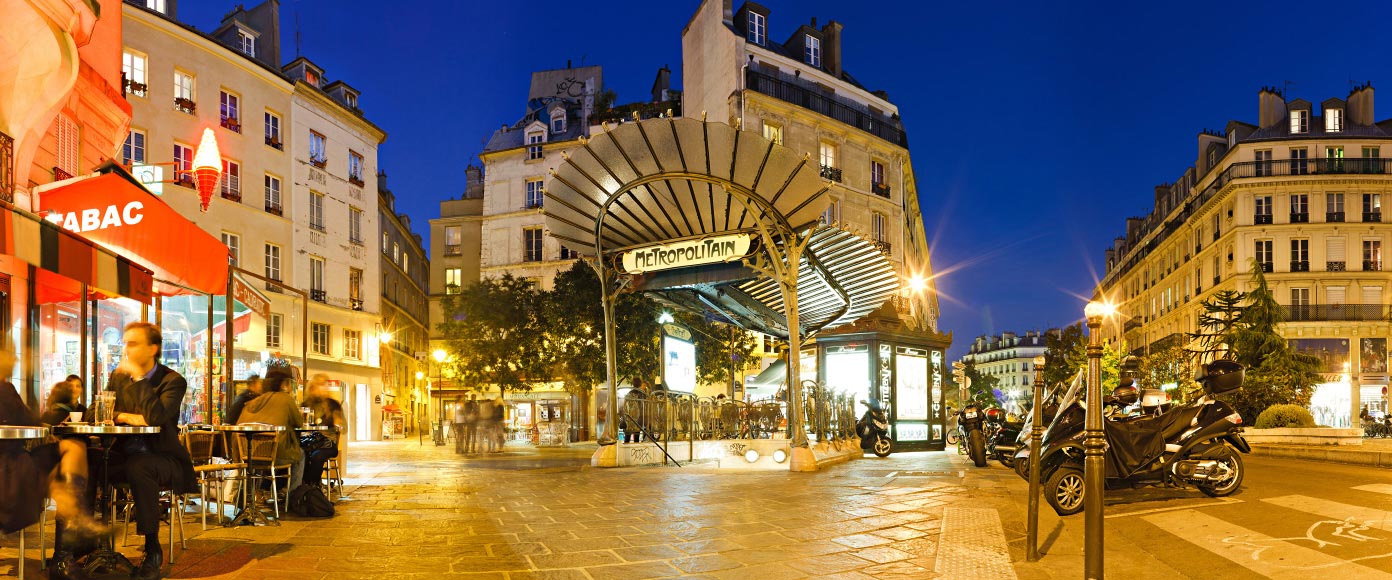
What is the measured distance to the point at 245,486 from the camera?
292 inches

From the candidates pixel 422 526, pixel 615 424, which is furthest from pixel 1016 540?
pixel 615 424

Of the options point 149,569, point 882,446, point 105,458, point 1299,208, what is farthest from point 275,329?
point 1299,208

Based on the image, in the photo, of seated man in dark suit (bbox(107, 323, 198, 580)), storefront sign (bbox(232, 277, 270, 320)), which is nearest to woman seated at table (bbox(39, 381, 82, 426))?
seated man in dark suit (bbox(107, 323, 198, 580))

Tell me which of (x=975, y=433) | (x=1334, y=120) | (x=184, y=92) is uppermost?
(x=1334, y=120)

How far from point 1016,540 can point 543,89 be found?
48.0 m

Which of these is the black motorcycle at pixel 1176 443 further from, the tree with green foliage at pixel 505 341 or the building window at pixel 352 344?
the building window at pixel 352 344

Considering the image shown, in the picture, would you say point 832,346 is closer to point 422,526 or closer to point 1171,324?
point 422,526

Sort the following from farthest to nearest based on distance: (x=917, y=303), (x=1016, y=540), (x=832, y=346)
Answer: (x=917, y=303) < (x=832, y=346) < (x=1016, y=540)

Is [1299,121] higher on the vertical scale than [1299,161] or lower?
higher

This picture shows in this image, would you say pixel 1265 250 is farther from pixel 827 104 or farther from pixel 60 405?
pixel 60 405

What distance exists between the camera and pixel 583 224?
14.5 m

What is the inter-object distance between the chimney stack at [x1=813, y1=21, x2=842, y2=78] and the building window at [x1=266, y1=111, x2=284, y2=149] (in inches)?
921

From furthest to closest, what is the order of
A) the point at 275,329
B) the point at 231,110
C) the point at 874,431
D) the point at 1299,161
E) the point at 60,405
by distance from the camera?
the point at 1299,161 < the point at 275,329 < the point at 231,110 < the point at 874,431 < the point at 60,405

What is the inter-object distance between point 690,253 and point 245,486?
7638mm
